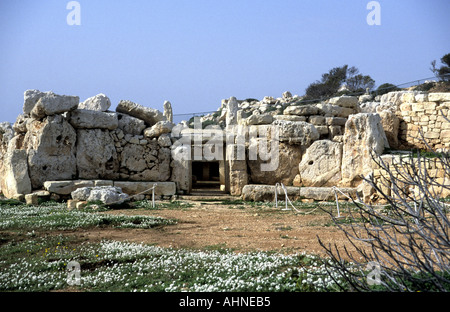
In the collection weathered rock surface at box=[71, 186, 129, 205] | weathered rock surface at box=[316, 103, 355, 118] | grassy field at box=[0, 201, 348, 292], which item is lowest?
grassy field at box=[0, 201, 348, 292]

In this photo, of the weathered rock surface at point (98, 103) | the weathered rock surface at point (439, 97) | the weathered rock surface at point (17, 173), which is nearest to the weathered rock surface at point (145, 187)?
the weathered rock surface at point (17, 173)

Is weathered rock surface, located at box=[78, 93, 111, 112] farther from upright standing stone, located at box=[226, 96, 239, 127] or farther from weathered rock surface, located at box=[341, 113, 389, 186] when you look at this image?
weathered rock surface, located at box=[341, 113, 389, 186]

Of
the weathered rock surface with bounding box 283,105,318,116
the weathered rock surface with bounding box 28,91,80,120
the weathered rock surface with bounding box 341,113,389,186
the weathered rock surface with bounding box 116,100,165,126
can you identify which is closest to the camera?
the weathered rock surface with bounding box 341,113,389,186

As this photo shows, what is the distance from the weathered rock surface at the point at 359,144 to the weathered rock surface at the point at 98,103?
11492mm

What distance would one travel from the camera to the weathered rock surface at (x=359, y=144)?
16.2 meters

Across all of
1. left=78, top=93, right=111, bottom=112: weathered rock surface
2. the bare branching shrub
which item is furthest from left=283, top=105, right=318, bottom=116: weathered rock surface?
the bare branching shrub

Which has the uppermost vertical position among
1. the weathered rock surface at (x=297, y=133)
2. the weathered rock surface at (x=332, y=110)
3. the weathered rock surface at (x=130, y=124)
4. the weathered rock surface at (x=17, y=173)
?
the weathered rock surface at (x=332, y=110)

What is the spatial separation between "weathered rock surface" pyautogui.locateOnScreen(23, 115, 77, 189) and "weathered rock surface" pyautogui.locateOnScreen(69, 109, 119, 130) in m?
0.42

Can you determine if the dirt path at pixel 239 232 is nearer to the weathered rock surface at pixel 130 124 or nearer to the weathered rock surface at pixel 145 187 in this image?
the weathered rock surface at pixel 145 187

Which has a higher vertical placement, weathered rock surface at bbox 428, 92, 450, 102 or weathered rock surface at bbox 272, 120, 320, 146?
weathered rock surface at bbox 428, 92, 450, 102

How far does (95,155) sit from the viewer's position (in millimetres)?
17703

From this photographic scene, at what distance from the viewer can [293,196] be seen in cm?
1638

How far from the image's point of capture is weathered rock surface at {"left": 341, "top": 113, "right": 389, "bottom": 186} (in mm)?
16203
